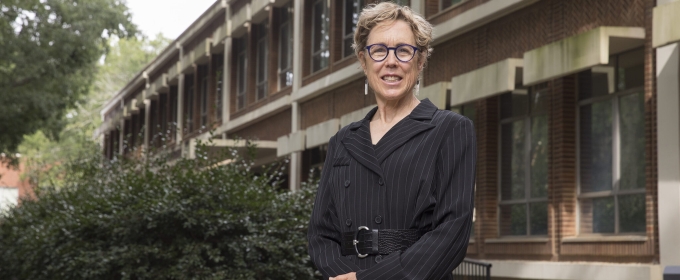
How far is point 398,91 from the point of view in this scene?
394 centimetres

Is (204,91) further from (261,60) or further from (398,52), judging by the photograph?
(398,52)

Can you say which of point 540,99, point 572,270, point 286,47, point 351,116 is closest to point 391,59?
point 572,270

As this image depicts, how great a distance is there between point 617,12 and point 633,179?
2253mm

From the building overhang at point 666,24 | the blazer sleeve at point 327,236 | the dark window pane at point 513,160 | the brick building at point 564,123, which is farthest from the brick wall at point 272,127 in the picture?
the blazer sleeve at point 327,236

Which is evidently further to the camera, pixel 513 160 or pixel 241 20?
pixel 241 20

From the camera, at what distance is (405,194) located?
383 centimetres

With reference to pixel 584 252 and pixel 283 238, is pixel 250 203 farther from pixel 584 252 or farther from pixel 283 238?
pixel 584 252

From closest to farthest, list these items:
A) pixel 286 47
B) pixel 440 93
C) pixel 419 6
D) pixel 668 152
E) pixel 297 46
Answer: pixel 668 152, pixel 440 93, pixel 419 6, pixel 297 46, pixel 286 47

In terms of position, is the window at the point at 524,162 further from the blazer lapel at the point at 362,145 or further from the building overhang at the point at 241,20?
the building overhang at the point at 241,20

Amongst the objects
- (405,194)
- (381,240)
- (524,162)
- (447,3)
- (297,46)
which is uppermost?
(297,46)

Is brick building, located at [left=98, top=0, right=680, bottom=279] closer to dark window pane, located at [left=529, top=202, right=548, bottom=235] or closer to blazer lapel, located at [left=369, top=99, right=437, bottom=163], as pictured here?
dark window pane, located at [left=529, top=202, right=548, bottom=235]

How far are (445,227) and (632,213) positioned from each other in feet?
40.0

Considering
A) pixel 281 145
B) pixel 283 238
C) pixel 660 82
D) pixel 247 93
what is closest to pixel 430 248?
pixel 283 238

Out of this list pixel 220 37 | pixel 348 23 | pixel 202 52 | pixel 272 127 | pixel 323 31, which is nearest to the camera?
pixel 348 23
